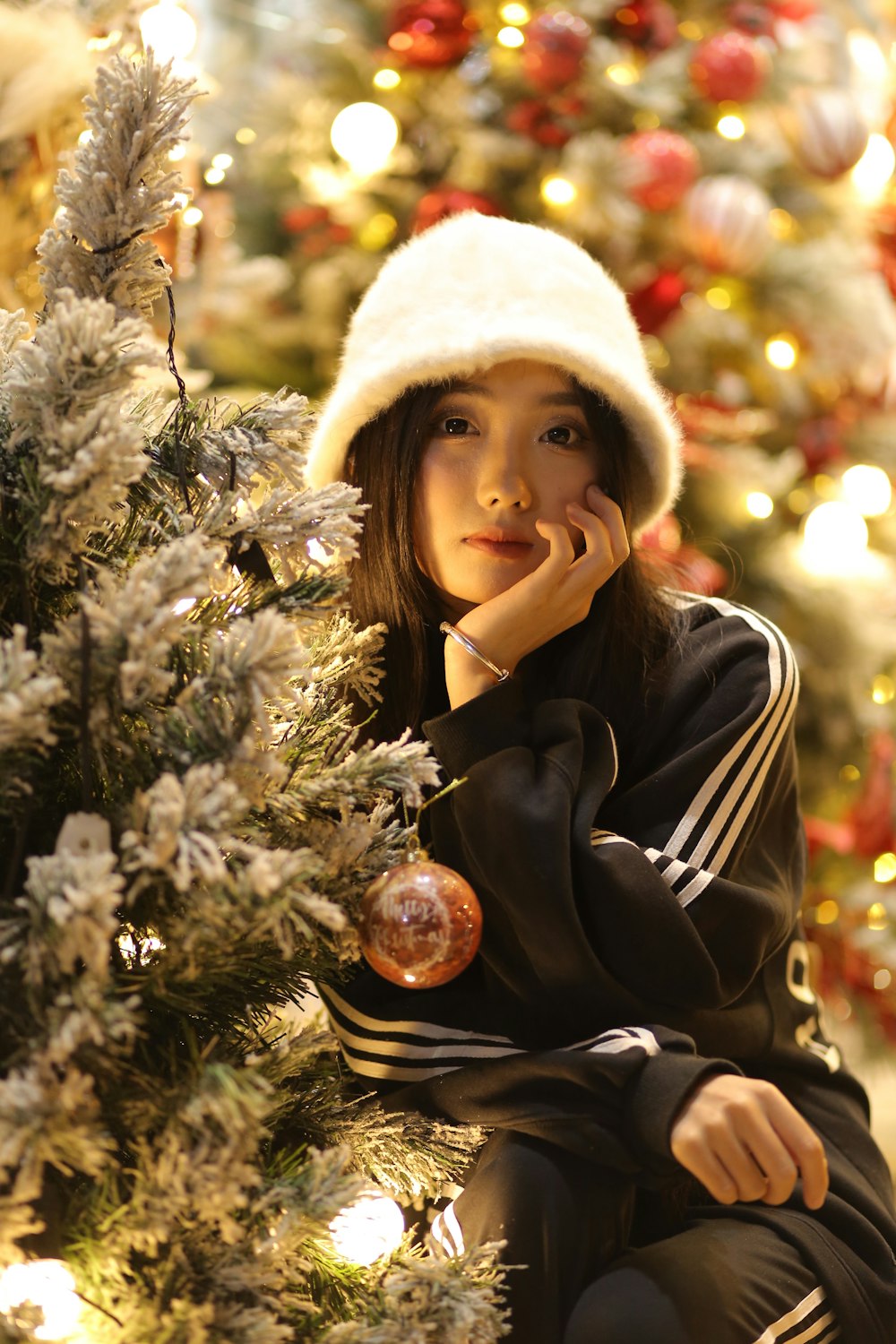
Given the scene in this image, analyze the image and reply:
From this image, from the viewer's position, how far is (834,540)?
1.70 metres

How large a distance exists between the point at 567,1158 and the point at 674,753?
11.8 inches

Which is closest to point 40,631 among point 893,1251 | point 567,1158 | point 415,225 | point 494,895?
point 494,895

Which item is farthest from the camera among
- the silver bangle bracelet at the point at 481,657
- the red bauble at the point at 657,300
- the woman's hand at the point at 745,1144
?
the red bauble at the point at 657,300

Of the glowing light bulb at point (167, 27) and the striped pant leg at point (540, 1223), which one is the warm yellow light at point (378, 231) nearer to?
the glowing light bulb at point (167, 27)

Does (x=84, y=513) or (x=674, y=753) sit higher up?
(x=84, y=513)

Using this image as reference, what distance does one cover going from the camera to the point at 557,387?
3.00 ft

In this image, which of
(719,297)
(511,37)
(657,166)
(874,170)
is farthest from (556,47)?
(874,170)

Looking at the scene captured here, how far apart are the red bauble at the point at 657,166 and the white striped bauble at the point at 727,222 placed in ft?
0.11

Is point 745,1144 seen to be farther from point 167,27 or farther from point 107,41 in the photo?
point 167,27

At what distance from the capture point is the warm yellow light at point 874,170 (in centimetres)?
183

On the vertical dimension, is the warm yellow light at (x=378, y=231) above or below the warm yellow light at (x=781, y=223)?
above

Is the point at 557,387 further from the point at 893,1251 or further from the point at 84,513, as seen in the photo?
the point at 893,1251

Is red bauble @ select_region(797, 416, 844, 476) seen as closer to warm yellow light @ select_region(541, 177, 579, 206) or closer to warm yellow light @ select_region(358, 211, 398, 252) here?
warm yellow light @ select_region(541, 177, 579, 206)

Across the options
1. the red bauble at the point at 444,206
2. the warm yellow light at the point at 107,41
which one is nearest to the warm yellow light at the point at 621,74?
the red bauble at the point at 444,206
